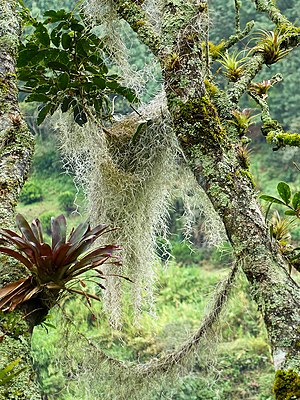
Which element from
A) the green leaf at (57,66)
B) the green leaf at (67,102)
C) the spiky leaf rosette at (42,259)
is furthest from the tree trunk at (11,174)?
the green leaf at (67,102)

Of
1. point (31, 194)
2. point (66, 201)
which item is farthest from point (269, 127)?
point (31, 194)

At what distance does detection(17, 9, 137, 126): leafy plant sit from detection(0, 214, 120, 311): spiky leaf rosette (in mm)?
565

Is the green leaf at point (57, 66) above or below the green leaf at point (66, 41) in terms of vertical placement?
below

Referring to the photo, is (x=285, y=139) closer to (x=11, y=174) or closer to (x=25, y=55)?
(x=11, y=174)

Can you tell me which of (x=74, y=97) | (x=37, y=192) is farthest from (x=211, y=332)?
(x=37, y=192)

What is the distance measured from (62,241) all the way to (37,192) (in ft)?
28.8

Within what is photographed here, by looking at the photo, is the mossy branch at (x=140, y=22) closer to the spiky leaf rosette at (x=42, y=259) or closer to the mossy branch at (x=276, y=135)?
the mossy branch at (x=276, y=135)

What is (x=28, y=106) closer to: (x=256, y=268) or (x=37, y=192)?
(x=37, y=192)

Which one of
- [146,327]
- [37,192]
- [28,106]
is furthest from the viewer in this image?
[37,192]

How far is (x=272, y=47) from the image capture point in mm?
1254

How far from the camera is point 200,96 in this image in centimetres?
98

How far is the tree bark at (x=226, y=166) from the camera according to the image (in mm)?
728

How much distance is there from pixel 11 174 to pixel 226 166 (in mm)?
361

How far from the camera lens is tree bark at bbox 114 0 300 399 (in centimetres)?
73
